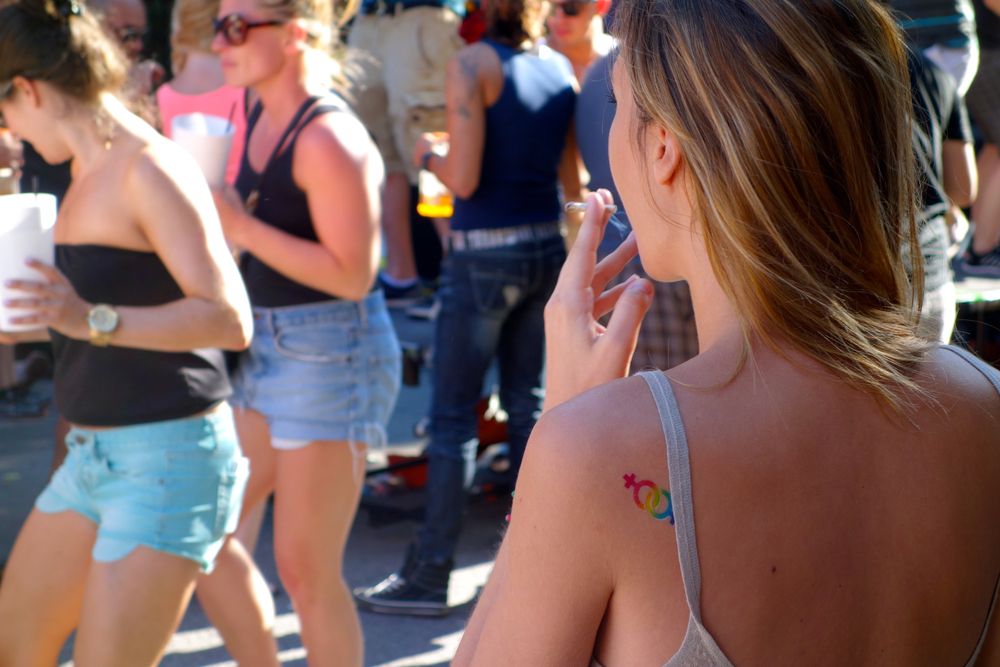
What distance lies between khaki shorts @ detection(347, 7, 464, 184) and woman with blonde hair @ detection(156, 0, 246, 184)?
345 centimetres

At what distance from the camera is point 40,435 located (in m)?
6.34

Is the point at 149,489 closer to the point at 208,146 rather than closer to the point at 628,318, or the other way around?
the point at 208,146

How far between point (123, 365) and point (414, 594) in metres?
1.98

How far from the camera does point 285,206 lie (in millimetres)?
3305

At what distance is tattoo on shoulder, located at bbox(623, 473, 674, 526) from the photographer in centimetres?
118

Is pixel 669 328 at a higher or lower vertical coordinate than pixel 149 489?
lower

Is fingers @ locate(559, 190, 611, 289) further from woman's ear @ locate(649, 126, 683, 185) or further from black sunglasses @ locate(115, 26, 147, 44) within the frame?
black sunglasses @ locate(115, 26, 147, 44)

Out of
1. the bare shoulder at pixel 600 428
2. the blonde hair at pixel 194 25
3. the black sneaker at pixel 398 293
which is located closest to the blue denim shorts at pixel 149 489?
the bare shoulder at pixel 600 428

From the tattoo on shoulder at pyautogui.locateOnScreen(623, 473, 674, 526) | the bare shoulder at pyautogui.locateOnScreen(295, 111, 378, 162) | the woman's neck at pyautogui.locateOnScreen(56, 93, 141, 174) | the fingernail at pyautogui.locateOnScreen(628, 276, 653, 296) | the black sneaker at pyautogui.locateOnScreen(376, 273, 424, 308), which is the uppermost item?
the fingernail at pyautogui.locateOnScreen(628, 276, 653, 296)

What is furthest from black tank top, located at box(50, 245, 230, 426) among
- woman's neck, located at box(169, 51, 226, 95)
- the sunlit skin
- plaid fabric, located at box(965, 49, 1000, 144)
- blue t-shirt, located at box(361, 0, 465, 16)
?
blue t-shirt, located at box(361, 0, 465, 16)

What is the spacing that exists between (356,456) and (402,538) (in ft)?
6.45

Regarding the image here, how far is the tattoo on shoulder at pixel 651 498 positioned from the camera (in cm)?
118

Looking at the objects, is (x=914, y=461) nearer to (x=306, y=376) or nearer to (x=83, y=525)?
(x=83, y=525)

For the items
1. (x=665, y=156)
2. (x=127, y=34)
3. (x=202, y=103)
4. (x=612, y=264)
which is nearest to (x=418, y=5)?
→ (x=127, y=34)
